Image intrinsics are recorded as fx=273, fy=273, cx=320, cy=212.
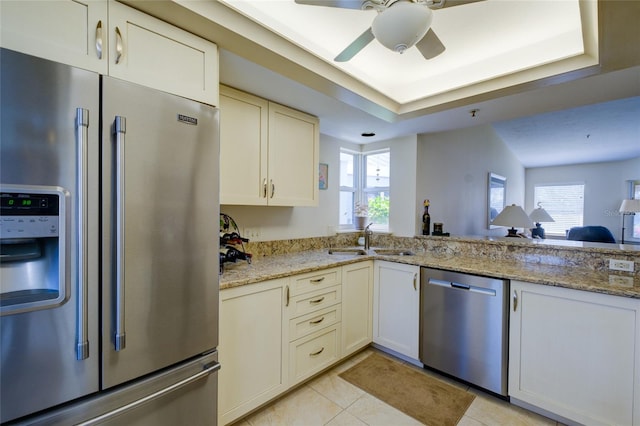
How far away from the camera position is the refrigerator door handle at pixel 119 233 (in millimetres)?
1074

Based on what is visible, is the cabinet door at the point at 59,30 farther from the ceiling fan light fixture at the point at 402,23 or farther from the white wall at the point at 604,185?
the white wall at the point at 604,185

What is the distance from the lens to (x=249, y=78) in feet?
6.10

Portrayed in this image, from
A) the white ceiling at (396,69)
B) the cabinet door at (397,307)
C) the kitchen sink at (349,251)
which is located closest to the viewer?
the white ceiling at (396,69)

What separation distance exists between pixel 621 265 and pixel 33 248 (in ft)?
11.0

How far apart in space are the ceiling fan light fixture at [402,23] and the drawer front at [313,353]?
6.50 feet

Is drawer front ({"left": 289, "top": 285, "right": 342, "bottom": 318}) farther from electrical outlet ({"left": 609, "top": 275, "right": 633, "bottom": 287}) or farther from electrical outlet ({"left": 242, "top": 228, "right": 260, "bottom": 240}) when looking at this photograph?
electrical outlet ({"left": 609, "top": 275, "right": 633, "bottom": 287})

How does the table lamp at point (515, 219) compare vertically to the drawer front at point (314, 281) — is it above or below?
above

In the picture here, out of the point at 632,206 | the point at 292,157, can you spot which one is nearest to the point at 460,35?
the point at 292,157

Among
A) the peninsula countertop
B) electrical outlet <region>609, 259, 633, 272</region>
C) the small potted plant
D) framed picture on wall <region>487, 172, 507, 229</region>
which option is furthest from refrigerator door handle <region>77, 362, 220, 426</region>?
framed picture on wall <region>487, 172, 507, 229</region>

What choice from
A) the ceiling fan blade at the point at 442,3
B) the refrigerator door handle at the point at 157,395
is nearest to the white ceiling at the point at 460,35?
the ceiling fan blade at the point at 442,3

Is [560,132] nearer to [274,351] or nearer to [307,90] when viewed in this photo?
[307,90]

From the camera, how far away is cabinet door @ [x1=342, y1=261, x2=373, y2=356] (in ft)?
7.98

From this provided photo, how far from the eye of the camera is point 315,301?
7.11 feet

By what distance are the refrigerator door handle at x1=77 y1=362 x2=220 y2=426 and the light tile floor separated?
0.69 m
